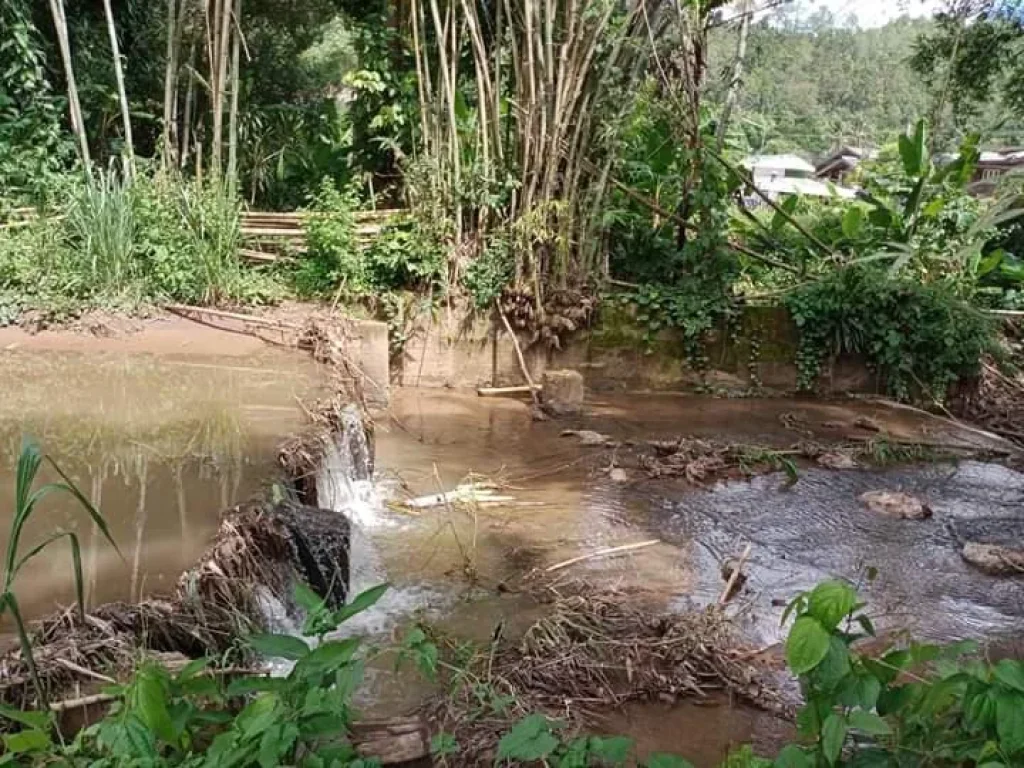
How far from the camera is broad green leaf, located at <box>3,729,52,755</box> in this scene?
135 centimetres

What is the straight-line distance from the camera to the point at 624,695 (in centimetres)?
265

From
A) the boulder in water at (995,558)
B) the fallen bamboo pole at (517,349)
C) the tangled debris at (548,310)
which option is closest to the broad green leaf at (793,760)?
the boulder in water at (995,558)

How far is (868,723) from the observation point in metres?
1.34

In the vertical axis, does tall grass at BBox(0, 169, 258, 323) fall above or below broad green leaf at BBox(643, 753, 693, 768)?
above

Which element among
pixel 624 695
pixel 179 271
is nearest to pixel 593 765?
pixel 624 695

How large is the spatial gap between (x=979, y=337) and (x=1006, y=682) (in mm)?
5309

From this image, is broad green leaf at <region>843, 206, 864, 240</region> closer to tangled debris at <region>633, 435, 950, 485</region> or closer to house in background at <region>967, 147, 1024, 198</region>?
tangled debris at <region>633, 435, 950, 485</region>

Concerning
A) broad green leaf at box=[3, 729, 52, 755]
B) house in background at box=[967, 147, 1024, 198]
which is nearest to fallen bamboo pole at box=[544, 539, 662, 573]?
broad green leaf at box=[3, 729, 52, 755]

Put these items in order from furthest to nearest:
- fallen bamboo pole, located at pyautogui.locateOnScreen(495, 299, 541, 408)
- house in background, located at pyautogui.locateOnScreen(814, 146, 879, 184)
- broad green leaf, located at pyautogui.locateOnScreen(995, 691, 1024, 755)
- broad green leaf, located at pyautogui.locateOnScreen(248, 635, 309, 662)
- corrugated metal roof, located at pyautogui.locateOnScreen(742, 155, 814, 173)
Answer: house in background, located at pyautogui.locateOnScreen(814, 146, 879, 184), corrugated metal roof, located at pyautogui.locateOnScreen(742, 155, 814, 173), fallen bamboo pole, located at pyautogui.locateOnScreen(495, 299, 541, 408), broad green leaf, located at pyautogui.locateOnScreen(248, 635, 309, 662), broad green leaf, located at pyautogui.locateOnScreen(995, 691, 1024, 755)

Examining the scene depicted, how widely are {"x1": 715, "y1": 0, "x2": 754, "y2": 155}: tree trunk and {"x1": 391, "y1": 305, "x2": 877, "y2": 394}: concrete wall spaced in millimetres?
1292

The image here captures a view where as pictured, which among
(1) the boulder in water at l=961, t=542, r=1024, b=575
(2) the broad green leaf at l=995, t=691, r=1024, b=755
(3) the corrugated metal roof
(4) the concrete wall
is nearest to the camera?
(2) the broad green leaf at l=995, t=691, r=1024, b=755

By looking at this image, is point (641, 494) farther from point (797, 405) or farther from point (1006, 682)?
point (1006, 682)

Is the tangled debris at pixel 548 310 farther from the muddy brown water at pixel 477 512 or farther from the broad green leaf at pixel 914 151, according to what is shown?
the broad green leaf at pixel 914 151

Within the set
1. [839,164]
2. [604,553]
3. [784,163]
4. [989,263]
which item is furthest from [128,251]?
[839,164]
